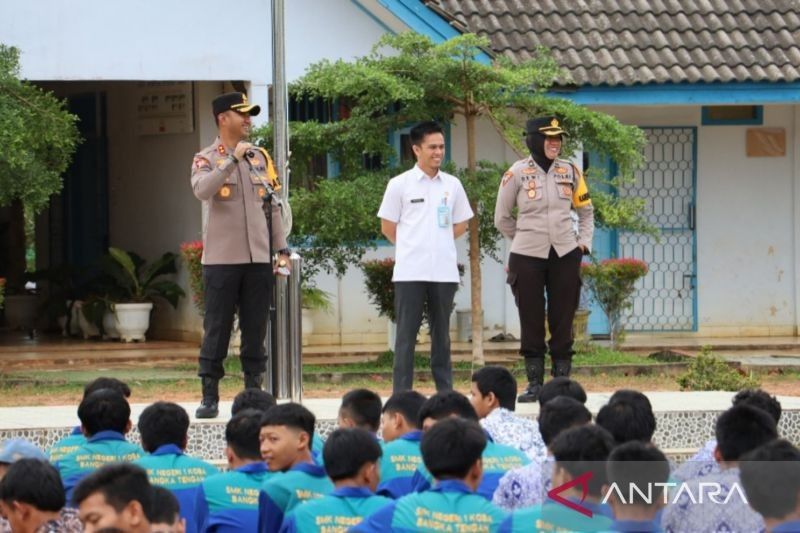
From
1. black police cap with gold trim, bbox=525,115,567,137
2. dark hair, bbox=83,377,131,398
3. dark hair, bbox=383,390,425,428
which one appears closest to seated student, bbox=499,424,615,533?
dark hair, bbox=383,390,425,428

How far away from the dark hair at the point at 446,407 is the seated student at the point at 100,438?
130 centimetres

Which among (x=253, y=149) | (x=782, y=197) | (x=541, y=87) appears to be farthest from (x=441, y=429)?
(x=782, y=197)

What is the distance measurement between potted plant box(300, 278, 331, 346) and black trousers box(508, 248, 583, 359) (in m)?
5.07

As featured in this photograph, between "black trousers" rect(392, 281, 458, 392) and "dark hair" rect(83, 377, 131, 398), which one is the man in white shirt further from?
"dark hair" rect(83, 377, 131, 398)

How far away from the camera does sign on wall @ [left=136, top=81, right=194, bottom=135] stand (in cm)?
1717

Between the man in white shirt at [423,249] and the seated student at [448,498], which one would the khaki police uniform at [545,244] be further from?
the seated student at [448,498]

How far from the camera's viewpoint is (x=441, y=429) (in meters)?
5.91

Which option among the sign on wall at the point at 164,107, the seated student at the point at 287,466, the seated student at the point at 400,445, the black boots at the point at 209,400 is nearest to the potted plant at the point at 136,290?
the sign on wall at the point at 164,107

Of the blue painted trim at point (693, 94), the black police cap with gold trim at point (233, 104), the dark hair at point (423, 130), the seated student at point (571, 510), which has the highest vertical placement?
the blue painted trim at point (693, 94)

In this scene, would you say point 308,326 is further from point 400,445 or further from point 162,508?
point 162,508

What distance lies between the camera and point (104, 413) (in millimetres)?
7480

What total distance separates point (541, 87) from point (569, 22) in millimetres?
2322

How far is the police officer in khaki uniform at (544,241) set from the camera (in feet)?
35.9

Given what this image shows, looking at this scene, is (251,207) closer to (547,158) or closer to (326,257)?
(547,158)
